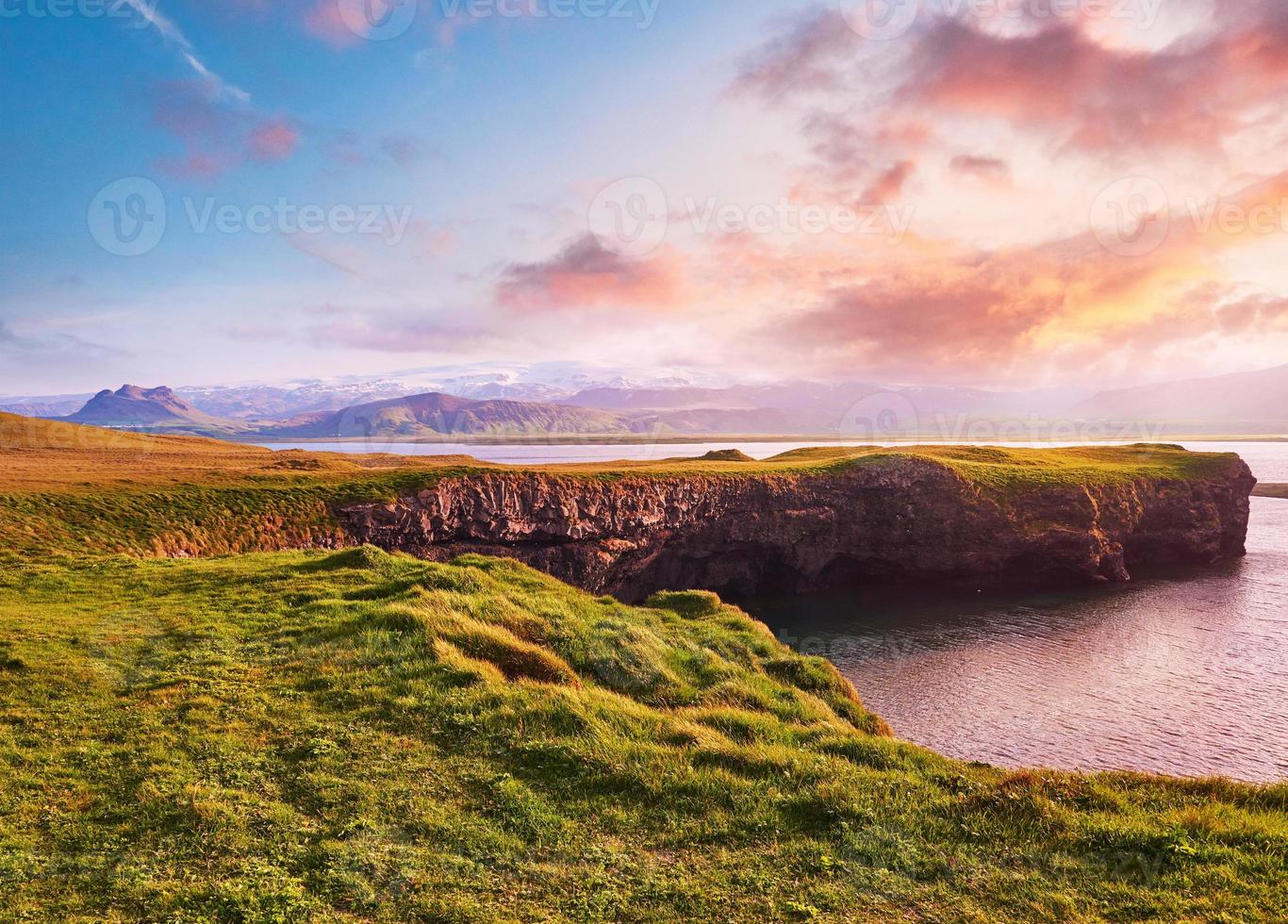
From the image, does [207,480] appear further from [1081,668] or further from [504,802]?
[1081,668]

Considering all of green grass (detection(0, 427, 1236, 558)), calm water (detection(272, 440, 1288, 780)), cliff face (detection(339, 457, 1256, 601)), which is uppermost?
green grass (detection(0, 427, 1236, 558))

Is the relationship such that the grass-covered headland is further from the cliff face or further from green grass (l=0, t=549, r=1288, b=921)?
the cliff face

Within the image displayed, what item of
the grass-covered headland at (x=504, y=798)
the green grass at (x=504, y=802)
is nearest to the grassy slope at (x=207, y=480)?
the grass-covered headland at (x=504, y=798)

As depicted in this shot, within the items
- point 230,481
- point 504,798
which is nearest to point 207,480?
point 230,481

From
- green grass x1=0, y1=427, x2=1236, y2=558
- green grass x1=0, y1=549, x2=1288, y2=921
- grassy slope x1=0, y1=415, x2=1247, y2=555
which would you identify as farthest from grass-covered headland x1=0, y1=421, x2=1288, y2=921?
grassy slope x1=0, y1=415, x2=1247, y2=555

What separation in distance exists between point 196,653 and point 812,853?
1626 cm

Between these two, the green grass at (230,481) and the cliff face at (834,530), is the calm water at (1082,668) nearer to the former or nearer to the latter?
the cliff face at (834,530)

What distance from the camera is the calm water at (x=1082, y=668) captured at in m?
29.9

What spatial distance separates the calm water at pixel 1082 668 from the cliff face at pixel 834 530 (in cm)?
598

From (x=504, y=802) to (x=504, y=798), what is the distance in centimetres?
13

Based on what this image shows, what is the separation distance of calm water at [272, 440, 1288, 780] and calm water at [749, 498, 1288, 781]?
109 mm

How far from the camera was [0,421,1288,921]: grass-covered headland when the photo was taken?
8633 millimetres

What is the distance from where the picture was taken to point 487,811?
10.7 meters

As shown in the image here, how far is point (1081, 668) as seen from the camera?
4097cm
